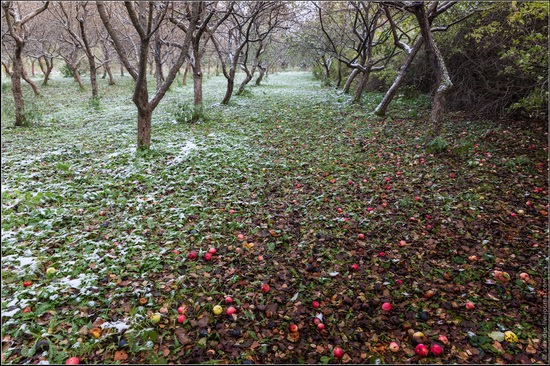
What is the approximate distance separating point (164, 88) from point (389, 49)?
12.0 meters

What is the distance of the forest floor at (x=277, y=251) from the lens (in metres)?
2.77

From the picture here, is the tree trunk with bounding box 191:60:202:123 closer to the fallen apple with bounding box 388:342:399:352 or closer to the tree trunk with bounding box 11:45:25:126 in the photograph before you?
the tree trunk with bounding box 11:45:25:126

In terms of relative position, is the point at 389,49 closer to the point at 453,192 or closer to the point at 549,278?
the point at 453,192

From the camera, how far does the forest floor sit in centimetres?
277

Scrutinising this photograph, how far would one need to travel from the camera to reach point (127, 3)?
564 centimetres

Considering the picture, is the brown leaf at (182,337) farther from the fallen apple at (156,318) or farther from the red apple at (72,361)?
the red apple at (72,361)

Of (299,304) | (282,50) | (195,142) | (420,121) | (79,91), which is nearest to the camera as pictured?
(299,304)

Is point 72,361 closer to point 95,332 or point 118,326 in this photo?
point 95,332

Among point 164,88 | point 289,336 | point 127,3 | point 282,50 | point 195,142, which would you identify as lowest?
point 289,336

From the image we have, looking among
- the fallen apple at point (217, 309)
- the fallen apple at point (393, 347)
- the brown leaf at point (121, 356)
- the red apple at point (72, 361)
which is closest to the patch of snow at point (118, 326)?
the brown leaf at point (121, 356)

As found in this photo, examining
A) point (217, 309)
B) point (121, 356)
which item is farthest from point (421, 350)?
point (121, 356)

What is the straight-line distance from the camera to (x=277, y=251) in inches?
161

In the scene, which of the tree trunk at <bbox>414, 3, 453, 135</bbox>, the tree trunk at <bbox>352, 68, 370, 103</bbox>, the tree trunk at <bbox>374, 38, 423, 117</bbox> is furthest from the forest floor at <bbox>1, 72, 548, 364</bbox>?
the tree trunk at <bbox>352, 68, 370, 103</bbox>

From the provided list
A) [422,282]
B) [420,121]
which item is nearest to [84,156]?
[422,282]
